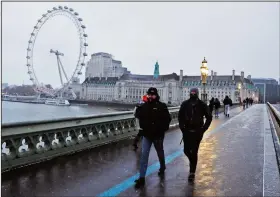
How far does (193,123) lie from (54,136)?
12.0 ft

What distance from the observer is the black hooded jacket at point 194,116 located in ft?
21.5

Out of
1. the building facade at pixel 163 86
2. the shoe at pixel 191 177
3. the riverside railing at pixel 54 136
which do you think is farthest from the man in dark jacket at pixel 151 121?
the building facade at pixel 163 86

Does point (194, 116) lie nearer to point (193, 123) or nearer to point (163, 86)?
point (193, 123)

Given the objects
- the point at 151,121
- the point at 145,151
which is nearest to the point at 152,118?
the point at 151,121

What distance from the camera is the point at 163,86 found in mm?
173125

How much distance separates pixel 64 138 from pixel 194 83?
549ft

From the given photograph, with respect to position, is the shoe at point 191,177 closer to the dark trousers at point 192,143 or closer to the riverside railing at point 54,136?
the dark trousers at point 192,143

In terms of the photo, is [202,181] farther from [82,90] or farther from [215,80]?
[82,90]

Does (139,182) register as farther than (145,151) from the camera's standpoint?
No

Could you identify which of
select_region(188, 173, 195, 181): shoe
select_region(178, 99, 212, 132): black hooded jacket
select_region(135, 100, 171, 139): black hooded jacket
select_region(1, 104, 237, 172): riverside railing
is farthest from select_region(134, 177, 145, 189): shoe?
select_region(1, 104, 237, 172): riverside railing

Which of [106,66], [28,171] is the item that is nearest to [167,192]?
[28,171]

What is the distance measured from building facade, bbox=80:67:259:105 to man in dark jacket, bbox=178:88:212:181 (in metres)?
152

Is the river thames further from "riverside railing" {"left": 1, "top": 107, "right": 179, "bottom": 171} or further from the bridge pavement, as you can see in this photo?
the bridge pavement

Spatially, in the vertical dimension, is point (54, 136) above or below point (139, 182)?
above
